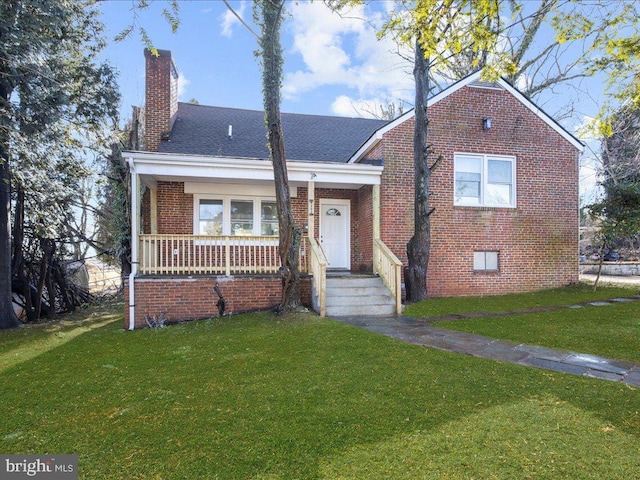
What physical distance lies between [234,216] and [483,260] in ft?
23.8

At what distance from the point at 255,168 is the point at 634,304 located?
938 cm

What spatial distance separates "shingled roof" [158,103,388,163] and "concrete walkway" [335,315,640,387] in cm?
609

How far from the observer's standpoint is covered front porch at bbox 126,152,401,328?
7602mm

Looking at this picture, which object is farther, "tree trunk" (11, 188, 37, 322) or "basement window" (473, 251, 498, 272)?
"basement window" (473, 251, 498, 272)

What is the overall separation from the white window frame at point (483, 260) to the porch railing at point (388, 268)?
122 inches

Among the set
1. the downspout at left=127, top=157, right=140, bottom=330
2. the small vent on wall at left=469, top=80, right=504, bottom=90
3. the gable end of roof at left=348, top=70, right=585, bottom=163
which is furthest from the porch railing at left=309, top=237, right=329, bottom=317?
the small vent on wall at left=469, top=80, right=504, bottom=90

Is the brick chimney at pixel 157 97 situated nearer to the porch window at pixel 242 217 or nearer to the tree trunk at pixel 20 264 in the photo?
the porch window at pixel 242 217

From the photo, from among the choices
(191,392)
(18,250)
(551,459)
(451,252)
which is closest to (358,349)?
(191,392)

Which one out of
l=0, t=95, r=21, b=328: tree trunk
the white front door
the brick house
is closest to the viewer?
l=0, t=95, r=21, b=328: tree trunk

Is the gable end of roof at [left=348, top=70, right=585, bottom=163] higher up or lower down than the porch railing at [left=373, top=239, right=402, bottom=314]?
higher up

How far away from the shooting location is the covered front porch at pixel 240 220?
7602 millimetres

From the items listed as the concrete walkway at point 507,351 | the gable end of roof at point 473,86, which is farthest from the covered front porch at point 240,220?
the concrete walkway at point 507,351

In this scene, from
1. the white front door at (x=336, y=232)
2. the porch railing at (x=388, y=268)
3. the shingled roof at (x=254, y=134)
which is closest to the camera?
the porch railing at (x=388, y=268)

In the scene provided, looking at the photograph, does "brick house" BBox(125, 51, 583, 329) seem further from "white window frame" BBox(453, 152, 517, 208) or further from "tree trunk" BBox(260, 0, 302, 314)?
"tree trunk" BBox(260, 0, 302, 314)
